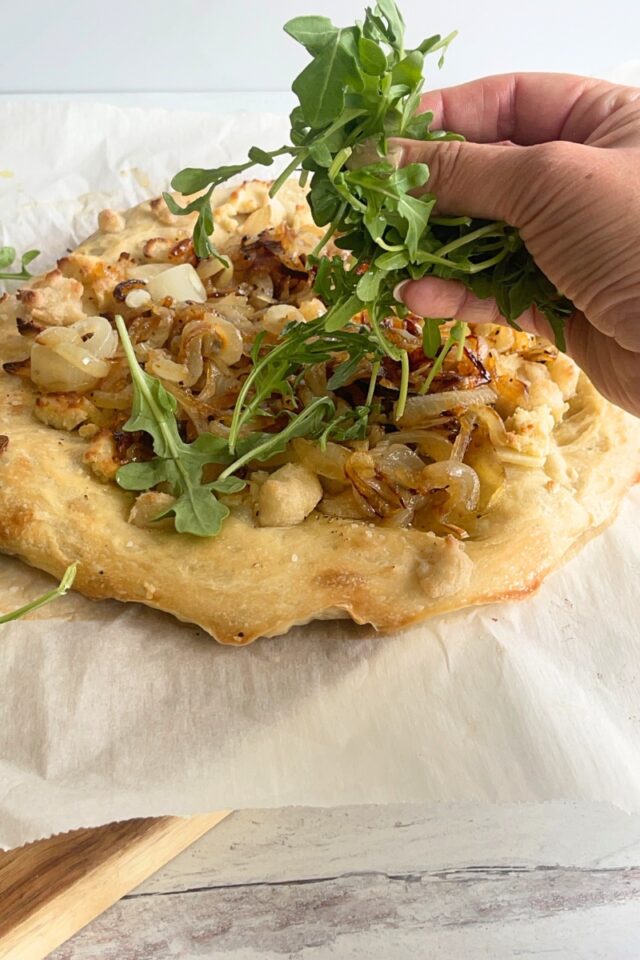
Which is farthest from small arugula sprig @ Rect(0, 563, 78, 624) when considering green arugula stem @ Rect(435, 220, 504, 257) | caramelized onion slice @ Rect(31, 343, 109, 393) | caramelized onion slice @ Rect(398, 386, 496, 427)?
green arugula stem @ Rect(435, 220, 504, 257)

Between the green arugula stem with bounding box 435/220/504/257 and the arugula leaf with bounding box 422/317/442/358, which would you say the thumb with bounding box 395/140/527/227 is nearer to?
the green arugula stem with bounding box 435/220/504/257

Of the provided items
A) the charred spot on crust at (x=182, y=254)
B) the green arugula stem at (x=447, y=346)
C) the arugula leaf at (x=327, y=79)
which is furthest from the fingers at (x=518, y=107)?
the charred spot on crust at (x=182, y=254)

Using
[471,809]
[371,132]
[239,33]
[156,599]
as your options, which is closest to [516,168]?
[371,132]

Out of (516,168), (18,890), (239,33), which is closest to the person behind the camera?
(516,168)

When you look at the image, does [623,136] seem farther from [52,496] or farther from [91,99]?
[91,99]

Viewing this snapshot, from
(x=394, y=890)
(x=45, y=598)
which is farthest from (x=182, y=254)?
(x=394, y=890)
